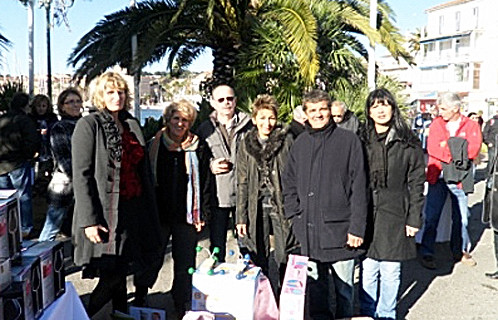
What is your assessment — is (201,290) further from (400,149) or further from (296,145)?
(400,149)

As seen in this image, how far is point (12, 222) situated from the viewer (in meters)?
2.32

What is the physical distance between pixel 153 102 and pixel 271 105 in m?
76.8

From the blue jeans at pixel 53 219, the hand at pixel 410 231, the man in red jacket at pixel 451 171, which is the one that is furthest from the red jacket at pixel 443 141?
the blue jeans at pixel 53 219

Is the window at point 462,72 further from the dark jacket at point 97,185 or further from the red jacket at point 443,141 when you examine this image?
the dark jacket at point 97,185

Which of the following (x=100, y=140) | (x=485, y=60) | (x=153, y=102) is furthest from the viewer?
(x=153, y=102)

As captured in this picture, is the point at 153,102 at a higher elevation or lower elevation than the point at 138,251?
higher

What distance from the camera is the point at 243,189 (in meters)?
3.53

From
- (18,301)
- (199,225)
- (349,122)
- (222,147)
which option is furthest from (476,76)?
(18,301)

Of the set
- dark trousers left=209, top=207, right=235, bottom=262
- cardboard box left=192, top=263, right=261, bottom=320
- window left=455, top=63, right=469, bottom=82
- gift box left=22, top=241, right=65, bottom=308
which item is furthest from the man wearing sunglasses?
window left=455, top=63, right=469, bottom=82

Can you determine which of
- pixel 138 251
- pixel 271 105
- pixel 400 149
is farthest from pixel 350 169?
pixel 138 251

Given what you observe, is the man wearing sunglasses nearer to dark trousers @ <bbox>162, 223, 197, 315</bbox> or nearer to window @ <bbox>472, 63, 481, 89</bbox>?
dark trousers @ <bbox>162, 223, 197, 315</bbox>

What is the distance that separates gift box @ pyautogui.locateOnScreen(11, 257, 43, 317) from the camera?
224cm

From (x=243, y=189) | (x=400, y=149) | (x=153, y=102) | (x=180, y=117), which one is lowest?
(x=243, y=189)

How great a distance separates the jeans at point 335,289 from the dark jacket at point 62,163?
251 cm
